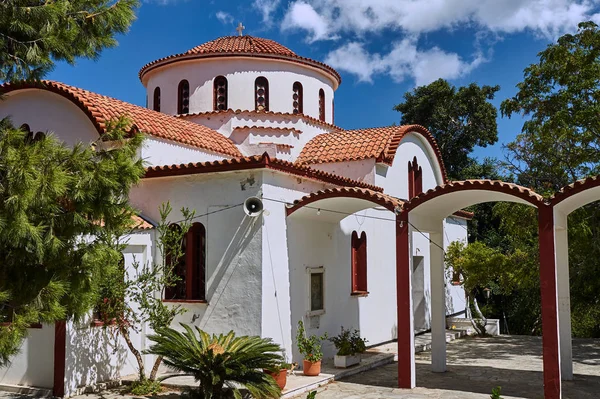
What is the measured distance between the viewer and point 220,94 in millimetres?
17078

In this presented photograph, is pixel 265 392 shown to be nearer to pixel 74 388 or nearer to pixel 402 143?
pixel 74 388

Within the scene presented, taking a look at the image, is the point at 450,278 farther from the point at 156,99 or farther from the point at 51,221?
the point at 51,221

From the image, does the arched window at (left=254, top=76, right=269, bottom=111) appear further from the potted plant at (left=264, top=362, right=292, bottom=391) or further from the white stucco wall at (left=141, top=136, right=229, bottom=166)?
the potted plant at (left=264, top=362, right=292, bottom=391)

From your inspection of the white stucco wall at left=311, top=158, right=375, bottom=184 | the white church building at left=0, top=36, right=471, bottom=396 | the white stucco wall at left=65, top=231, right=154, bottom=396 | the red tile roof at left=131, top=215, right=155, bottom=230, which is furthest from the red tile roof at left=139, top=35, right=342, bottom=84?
the white stucco wall at left=65, top=231, right=154, bottom=396

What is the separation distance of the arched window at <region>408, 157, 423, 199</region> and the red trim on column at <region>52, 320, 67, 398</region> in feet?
34.0

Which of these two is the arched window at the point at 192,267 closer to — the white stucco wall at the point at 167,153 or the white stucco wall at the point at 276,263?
the white stucco wall at the point at 276,263

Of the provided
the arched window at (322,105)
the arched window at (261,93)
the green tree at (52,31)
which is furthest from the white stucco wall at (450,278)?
the green tree at (52,31)

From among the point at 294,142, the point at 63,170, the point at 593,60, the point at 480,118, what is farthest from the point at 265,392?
the point at 480,118

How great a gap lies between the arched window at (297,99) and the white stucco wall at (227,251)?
6454mm

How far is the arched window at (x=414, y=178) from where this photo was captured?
17.3m

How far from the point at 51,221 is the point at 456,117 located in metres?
30.6

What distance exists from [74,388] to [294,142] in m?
8.98

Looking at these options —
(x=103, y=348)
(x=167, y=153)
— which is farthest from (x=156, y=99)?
(x=103, y=348)

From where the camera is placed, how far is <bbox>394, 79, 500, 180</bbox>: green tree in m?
33.8
